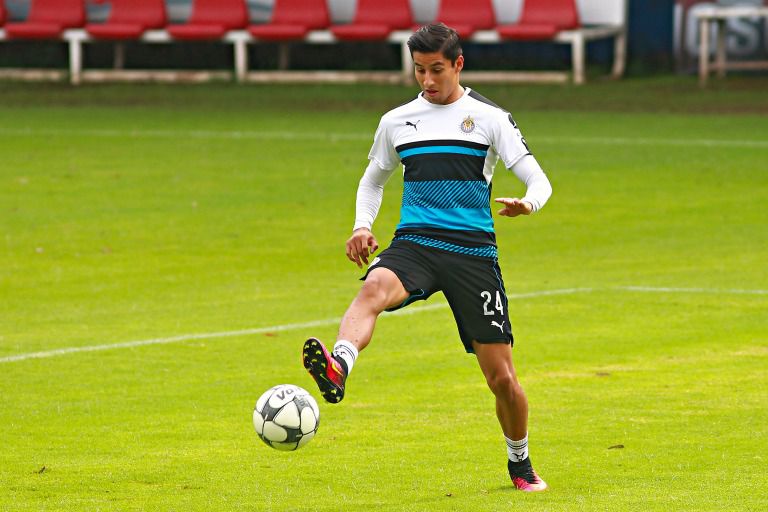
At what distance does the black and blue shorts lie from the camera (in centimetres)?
780

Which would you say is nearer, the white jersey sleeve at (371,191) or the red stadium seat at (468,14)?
the white jersey sleeve at (371,191)

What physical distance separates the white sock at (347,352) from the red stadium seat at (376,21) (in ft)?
102

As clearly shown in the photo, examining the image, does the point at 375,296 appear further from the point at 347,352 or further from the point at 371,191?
the point at 371,191

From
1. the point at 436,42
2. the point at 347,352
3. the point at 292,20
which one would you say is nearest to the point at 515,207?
the point at 436,42

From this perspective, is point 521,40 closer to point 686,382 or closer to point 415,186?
point 686,382

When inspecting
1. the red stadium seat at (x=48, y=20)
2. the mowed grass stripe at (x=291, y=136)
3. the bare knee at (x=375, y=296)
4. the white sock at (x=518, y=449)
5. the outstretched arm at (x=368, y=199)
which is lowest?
the mowed grass stripe at (x=291, y=136)

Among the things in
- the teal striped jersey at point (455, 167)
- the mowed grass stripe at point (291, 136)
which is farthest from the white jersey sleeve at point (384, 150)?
the mowed grass stripe at point (291, 136)

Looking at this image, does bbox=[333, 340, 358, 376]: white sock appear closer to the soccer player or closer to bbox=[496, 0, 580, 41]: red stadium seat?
the soccer player

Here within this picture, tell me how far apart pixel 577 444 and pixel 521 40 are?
93.3 feet

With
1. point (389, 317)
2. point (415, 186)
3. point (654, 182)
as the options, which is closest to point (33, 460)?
point (415, 186)

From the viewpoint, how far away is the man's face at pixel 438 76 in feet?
25.5

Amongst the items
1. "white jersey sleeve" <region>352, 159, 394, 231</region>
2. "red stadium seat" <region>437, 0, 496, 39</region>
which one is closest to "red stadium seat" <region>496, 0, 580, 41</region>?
"red stadium seat" <region>437, 0, 496, 39</region>

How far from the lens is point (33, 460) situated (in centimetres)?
883

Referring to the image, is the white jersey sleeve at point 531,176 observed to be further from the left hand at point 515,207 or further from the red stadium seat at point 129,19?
the red stadium seat at point 129,19
